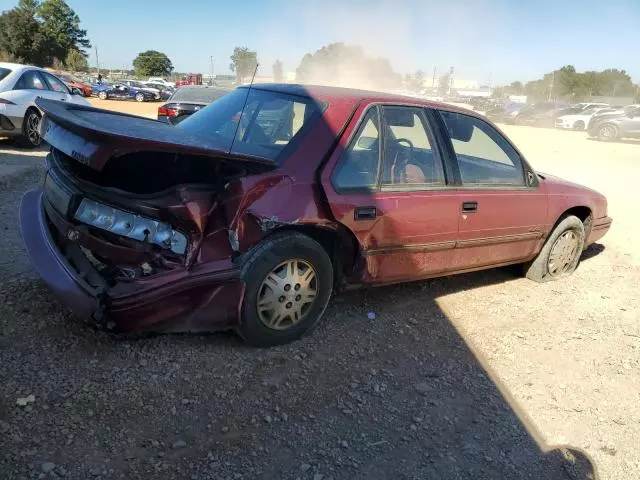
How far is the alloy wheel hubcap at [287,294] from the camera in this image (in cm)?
317

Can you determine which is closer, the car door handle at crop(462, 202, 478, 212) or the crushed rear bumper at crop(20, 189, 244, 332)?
the crushed rear bumper at crop(20, 189, 244, 332)

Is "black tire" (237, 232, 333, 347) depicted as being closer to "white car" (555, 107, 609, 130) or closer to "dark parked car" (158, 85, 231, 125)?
"dark parked car" (158, 85, 231, 125)

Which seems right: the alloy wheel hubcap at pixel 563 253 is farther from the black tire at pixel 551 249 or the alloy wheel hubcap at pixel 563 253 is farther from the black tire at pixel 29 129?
the black tire at pixel 29 129

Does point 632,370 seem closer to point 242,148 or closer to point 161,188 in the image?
point 242,148

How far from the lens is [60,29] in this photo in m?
66.6

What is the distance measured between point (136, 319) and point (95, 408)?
468 millimetres

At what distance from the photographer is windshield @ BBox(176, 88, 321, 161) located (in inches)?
135

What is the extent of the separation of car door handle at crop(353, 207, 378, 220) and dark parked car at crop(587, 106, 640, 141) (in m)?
23.7

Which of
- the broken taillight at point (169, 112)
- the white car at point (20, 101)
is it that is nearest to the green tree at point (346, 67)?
the broken taillight at point (169, 112)

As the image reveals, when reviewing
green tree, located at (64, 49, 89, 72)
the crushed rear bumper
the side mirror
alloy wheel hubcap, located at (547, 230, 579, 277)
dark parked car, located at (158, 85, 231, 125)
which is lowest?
alloy wheel hubcap, located at (547, 230, 579, 277)

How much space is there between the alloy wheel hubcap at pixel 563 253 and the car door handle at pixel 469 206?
4.56ft

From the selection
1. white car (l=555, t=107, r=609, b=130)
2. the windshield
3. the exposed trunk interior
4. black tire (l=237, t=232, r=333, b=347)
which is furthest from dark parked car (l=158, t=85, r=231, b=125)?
white car (l=555, t=107, r=609, b=130)

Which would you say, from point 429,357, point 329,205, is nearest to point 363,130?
point 329,205

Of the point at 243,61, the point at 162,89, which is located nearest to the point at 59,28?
the point at 162,89
